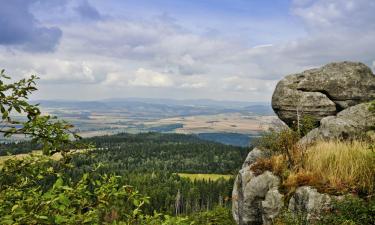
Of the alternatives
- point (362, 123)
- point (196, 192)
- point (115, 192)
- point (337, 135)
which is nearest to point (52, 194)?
point (115, 192)

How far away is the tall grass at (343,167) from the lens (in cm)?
1569

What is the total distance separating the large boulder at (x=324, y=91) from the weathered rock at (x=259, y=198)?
12664mm

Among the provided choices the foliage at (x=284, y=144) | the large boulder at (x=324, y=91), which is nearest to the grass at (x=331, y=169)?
the foliage at (x=284, y=144)

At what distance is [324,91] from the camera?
34969 mm

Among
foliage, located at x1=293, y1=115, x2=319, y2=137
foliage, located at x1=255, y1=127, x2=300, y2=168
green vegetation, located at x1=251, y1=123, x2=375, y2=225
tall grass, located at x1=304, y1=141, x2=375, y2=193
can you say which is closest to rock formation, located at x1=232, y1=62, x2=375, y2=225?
green vegetation, located at x1=251, y1=123, x2=375, y2=225

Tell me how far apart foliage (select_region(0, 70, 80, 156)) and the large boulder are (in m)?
30.5

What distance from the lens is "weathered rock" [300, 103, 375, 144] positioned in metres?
26.9

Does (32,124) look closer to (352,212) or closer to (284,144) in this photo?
(352,212)

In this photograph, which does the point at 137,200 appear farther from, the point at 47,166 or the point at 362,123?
the point at 362,123

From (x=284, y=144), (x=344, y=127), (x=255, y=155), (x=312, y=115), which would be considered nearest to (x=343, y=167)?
(x=284, y=144)

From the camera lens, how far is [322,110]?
33.8 metres

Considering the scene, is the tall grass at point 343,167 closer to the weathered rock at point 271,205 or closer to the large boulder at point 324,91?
the weathered rock at point 271,205

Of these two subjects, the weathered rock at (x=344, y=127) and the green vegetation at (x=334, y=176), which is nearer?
the green vegetation at (x=334, y=176)

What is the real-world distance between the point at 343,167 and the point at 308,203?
2329 mm
